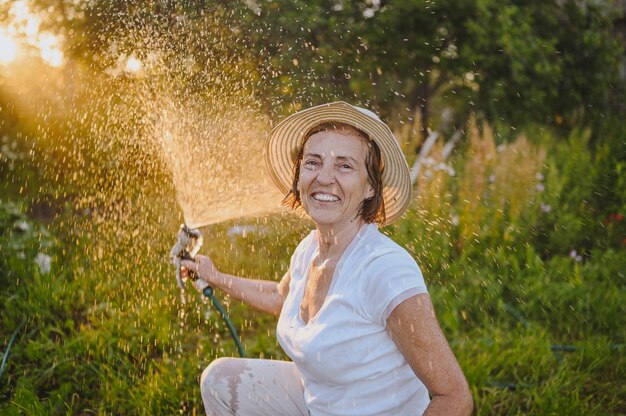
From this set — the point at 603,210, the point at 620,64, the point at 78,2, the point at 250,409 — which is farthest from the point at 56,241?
the point at 620,64

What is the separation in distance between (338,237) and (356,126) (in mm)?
391

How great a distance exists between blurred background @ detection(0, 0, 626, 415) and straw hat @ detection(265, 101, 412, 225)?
25.2 inches

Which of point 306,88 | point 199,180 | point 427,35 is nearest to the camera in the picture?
point 199,180

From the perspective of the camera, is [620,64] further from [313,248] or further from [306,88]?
[313,248]

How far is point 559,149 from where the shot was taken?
21.3 ft

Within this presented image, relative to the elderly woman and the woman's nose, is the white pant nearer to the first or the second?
the elderly woman

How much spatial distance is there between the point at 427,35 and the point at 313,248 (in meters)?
5.14

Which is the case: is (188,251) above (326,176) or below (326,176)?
below

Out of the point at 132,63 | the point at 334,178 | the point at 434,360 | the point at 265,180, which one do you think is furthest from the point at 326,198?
the point at 132,63

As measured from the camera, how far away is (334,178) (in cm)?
234

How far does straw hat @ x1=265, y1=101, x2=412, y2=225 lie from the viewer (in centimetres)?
237

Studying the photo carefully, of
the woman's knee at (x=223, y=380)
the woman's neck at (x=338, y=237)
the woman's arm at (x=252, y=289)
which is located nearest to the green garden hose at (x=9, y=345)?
the woman's arm at (x=252, y=289)

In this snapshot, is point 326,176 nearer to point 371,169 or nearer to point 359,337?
point 371,169

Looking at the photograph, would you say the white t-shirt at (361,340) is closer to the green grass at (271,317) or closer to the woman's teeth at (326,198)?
the woman's teeth at (326,198)
